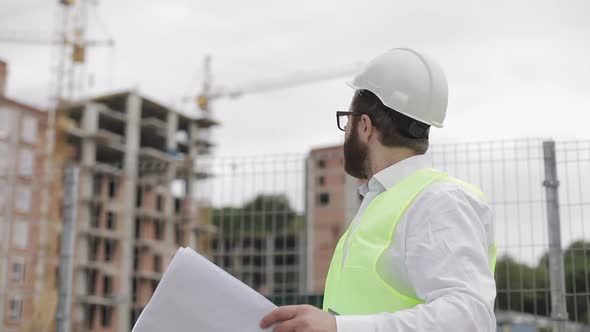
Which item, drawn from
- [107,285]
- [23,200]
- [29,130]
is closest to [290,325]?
[23,200]

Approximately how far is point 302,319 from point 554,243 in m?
4.27

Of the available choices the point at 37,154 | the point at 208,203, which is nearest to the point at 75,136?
the point at 37,154

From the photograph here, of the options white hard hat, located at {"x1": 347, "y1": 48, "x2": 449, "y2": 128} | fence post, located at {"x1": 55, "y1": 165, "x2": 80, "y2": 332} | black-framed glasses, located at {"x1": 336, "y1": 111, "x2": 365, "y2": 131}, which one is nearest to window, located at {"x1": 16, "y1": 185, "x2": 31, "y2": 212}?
fence post, located at {"x1": 55, "y1": 165, "x2": 80, "y2": 332}

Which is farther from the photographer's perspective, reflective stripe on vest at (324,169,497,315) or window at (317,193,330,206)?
window at (317,193,330,206)

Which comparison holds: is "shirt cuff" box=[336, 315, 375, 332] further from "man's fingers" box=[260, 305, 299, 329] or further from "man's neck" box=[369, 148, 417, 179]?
"man's neck" box=[369, 148, 417, 179]

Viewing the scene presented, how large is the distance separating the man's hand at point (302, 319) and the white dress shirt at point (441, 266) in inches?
1.1

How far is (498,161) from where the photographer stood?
564cm

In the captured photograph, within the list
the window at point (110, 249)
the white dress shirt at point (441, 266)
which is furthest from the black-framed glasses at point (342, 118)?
the window at point (110, 249)

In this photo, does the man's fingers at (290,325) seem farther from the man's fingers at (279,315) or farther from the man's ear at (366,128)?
the man's ear at (366,128)

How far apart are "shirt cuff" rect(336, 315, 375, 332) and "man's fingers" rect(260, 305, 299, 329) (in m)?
0.09

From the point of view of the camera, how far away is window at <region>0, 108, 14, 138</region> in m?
50.3

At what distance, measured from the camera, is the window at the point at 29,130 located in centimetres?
5334

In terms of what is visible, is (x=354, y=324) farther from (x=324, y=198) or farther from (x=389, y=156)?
(x=324, y=198)

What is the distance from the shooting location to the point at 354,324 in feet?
4.86
